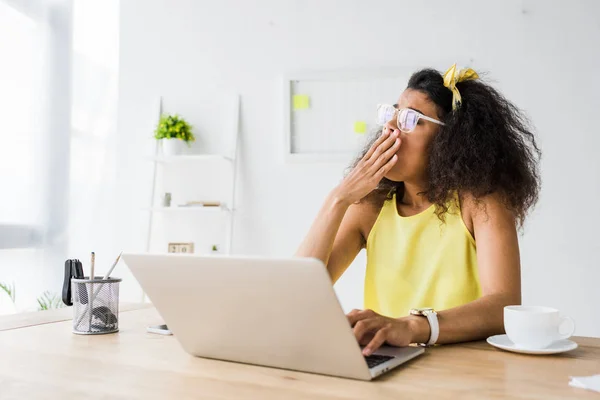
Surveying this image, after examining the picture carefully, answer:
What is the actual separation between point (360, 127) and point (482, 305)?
1939 mm

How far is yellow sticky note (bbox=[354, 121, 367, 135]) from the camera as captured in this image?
2951 mm

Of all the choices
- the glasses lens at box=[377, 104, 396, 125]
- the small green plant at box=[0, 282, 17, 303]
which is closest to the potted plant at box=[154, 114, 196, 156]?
the small green plant at box=[0, 282, 17, 303]

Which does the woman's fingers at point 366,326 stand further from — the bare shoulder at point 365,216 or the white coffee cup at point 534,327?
the bare shoulder at point 365,216

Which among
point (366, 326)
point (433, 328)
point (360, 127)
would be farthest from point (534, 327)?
point (360, 127)

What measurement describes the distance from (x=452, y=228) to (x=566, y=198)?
157 cm

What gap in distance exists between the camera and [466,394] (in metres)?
0.69

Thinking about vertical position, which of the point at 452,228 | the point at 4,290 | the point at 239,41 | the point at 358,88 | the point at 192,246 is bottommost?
the point at 4,290

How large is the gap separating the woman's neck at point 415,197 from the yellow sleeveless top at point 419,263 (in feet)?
0.13

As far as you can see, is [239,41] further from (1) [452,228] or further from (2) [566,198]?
(1) [452,228]

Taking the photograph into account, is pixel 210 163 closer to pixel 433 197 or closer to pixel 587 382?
pixel 433 197

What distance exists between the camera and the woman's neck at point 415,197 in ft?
5.10

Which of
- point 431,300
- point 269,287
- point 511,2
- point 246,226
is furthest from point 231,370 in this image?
point 511,2

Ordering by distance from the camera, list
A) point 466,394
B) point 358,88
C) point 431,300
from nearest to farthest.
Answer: point 466,394 < point 431,300 < point 358,88

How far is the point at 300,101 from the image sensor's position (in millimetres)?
3074
